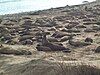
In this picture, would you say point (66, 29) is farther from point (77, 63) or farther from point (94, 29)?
point (77, 63)

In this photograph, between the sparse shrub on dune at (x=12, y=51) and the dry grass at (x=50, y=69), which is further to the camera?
the sparse shrub on dune at (x=12, y=51)

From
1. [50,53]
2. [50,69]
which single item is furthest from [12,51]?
[50,69]

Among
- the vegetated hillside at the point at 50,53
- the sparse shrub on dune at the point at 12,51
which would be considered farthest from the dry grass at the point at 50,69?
the sparse shrub on dune at the point at 12,51

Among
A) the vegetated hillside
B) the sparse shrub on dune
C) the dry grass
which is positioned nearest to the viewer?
the dry grass

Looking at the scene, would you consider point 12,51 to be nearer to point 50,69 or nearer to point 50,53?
point 50,53

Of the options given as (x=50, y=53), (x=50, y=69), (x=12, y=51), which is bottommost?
(x=50, y=53)

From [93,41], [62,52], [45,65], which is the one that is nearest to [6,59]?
[62,52]

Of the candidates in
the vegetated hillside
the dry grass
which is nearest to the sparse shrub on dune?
the vegetated hillside

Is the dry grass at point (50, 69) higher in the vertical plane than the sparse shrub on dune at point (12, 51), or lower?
higher

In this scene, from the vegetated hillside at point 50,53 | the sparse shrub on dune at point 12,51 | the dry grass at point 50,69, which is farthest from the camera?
the sparse shrub on dune at point 12,51

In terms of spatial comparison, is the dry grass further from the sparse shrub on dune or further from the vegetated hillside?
the sparse shrub on dune

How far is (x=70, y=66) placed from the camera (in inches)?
273

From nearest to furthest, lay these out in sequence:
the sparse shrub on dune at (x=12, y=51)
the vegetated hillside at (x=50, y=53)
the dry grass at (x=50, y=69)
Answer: the dry grass at (x=50, y=69) < the vegetated hillside at (x=50, y=53) < the sparse shrub on dune at (x=12, y=51)

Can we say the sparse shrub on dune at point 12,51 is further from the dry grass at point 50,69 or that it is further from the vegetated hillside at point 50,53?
the dry grass at point 50,69
